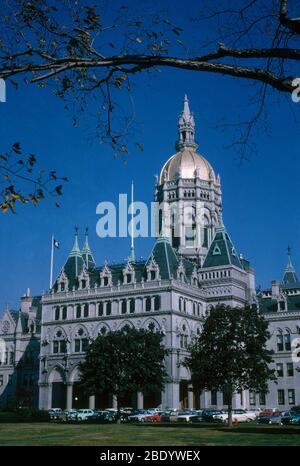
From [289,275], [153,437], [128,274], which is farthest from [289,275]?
[153,437]

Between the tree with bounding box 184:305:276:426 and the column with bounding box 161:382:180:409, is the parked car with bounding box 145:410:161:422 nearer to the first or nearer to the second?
the tree with bounding box 184:305:276:426

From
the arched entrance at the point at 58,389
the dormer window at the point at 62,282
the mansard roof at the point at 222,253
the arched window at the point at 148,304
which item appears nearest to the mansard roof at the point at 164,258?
the arched window at the point at 148,304

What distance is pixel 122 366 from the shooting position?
2351 inches

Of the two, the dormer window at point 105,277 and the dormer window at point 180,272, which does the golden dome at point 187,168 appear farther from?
the dormer window at point 180,272

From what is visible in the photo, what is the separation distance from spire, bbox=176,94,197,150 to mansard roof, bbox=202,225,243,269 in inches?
1254

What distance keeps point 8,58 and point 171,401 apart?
7061 cm

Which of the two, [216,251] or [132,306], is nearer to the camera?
[132,306]

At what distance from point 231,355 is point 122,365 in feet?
49.2

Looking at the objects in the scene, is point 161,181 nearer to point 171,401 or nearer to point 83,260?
point 83,260

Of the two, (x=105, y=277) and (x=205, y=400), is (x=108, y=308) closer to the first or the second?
(x=105, y=277)

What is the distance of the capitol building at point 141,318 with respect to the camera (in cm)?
8069

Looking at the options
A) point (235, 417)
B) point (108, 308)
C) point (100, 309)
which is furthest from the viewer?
point (100, 309)

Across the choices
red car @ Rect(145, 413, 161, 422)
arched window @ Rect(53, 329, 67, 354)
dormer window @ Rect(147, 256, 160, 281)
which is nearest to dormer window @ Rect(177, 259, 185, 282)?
dormer window @ Rect(147, 256, 160, 281)
